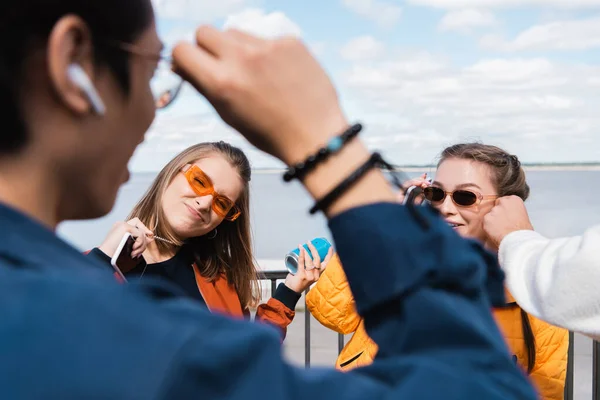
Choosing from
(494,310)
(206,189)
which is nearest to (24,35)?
(494,310)

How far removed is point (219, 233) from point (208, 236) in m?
0.10

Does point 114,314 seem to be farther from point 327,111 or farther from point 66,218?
point 327,111

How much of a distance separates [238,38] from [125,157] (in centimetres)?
20

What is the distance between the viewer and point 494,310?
→ 2.72 metres

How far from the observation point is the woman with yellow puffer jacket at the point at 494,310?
2869 mm

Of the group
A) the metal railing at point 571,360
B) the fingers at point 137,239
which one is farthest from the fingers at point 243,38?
the metal railing at point 571,360

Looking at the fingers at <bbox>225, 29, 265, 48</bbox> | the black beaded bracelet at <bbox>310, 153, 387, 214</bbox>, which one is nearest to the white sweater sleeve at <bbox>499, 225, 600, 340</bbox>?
the black beaded bracelet at <bbox>310, 153, 387, 214</bbox>

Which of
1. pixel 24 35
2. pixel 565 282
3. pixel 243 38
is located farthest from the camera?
pixel 565 282

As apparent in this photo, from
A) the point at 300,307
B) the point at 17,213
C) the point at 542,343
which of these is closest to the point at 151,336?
the point at 17,213

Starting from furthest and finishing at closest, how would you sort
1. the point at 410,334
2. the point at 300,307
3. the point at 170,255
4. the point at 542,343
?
the point at 300,307 → the point at 170,255 → the point at 542,343 → the point at 410,334

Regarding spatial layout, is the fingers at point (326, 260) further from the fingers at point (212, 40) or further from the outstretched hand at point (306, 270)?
the fingers at point (212, 40)

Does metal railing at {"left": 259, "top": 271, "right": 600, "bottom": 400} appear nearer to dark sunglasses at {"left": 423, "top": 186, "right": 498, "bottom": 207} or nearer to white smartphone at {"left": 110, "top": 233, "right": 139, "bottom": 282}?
white smartphone at {"left": 110, "top": 233, "right": 139, "bottom": 282}

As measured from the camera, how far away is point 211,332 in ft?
1.86

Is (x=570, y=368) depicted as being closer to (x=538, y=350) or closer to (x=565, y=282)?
(x=538, y=350)
